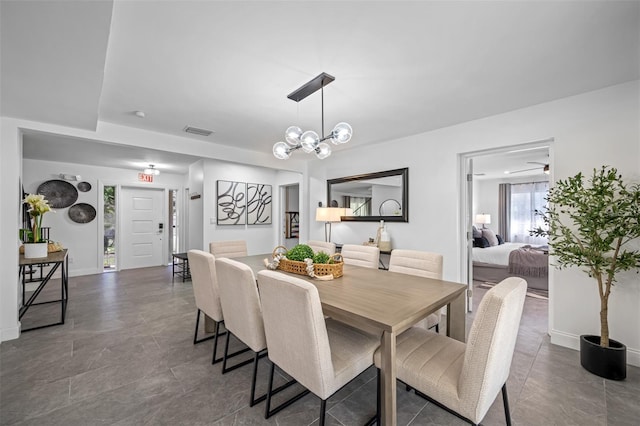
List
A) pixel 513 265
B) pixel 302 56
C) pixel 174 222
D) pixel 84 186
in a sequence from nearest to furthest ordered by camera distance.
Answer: pixel 302 56 → pixel 513 265 → pixel 84 186 → pixel 174 222

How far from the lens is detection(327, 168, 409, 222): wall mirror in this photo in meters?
3.96

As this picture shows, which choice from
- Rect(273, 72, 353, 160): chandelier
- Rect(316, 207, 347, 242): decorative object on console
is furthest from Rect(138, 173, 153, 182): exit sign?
Rect(273, 72, 353, 160): chandelier

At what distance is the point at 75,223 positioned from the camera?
18.5 ft

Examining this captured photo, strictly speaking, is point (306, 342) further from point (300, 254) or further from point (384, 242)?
point (384, 242)

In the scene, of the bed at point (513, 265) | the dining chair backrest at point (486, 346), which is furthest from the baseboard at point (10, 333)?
the bed at point (513, 265)

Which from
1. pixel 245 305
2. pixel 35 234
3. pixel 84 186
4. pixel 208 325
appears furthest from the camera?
pixel 84 186

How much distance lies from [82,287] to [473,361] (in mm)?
5930

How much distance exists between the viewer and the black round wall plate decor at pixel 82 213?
18.4 ft

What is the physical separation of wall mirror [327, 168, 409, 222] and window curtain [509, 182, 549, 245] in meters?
5.27

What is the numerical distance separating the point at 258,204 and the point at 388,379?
17.0ft

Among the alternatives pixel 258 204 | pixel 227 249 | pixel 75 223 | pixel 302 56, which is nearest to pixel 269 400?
pixel 227 249

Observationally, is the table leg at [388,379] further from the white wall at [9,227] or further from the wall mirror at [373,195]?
the white wall at [9,227]

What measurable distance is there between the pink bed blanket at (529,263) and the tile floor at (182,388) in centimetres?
173

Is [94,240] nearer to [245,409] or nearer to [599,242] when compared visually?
[245,409]
